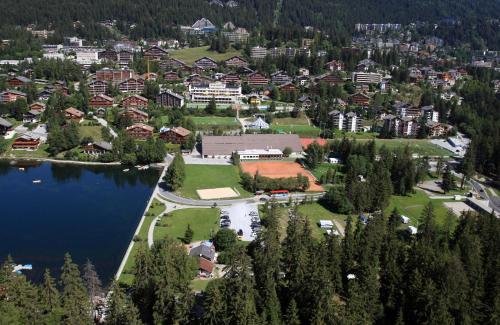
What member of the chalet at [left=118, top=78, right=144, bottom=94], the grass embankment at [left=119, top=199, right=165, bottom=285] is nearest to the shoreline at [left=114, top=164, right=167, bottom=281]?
the grass embankment at [left=119, top=199, right=165, bottom=285]

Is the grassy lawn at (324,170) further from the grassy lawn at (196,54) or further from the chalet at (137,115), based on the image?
the grassy lawn at (196,54)

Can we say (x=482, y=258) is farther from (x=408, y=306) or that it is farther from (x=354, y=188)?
(x=354, y=188)

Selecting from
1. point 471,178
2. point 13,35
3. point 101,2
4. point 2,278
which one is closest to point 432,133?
point 471,178

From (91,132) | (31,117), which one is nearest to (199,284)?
(91,132)

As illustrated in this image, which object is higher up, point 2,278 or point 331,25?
point 331,25

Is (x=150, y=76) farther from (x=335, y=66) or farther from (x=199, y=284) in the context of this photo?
(x=199, y=284)

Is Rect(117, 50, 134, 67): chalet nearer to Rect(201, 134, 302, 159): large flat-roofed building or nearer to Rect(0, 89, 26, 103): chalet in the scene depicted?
Rect(0, 89, 26, 103): chalet

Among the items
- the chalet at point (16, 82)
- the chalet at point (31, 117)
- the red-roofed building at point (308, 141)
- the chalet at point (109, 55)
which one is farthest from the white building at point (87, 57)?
the red-roofed building at point (308, 141)
